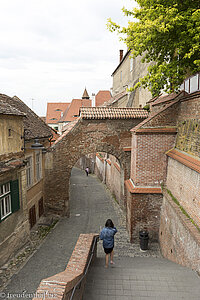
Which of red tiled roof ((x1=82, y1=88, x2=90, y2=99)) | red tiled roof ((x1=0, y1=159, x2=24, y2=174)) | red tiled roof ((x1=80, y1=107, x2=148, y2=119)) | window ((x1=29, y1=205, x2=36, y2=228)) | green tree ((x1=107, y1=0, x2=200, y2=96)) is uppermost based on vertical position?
red tiled roof ((x1=82, y1=88, x2=90, y2=99))

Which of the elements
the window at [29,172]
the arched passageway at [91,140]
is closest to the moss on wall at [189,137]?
the arched passageway at [91,140]

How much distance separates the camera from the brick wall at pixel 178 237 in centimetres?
604

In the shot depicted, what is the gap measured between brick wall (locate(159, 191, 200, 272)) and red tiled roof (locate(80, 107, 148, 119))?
5.71 meters

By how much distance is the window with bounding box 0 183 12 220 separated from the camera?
28.9 ft

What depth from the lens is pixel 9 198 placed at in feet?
30.7

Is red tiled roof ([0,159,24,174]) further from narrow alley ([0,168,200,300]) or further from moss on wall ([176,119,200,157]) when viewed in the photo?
moss on wall ([176,119,200,157])

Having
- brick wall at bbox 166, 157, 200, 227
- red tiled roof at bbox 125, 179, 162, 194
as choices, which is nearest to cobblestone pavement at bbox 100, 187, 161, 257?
red tiled roof at bbox 125, 179, 162, 194

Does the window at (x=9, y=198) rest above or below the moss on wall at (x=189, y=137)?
below

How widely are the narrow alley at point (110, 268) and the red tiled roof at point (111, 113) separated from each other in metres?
6.56

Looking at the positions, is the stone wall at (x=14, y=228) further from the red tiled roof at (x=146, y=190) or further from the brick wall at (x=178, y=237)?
the brick wall at (x=178, y=237)

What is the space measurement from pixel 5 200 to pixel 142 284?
626 cm

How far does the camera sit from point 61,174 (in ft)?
46.2

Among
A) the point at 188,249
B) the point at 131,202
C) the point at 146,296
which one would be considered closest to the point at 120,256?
the point at 131,202

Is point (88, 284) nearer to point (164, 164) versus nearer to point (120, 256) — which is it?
point (120, 256)
